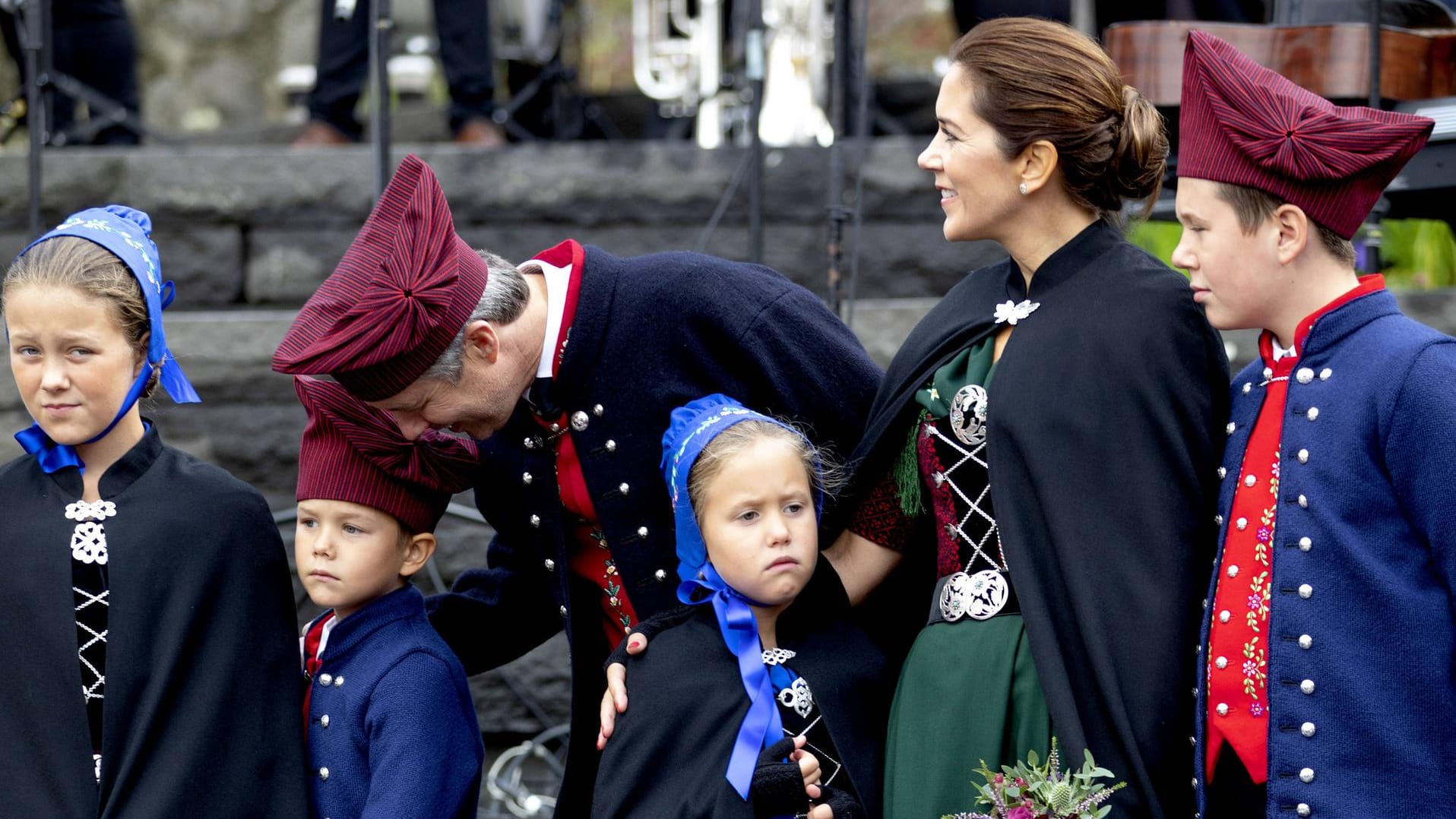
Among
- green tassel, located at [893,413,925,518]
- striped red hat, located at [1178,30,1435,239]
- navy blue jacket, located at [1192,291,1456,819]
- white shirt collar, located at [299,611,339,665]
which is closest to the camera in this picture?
navy blue jacket, located at [1192,291,1456,819]

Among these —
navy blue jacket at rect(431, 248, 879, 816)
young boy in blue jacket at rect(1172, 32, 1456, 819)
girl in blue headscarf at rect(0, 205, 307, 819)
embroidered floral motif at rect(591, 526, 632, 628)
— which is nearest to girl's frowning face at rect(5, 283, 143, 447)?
girl in blue headscarf at rect(0, 205, 307, 819)

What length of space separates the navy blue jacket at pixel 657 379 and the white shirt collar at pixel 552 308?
0.04 m

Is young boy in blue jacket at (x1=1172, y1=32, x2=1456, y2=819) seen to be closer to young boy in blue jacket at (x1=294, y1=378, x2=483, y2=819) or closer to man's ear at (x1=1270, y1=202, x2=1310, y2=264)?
man's ear at (x1=1270, y1=202, x2=1310, y2=264)

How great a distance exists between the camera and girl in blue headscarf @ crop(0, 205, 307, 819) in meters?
3.07

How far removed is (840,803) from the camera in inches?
117

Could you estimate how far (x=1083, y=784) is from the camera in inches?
101

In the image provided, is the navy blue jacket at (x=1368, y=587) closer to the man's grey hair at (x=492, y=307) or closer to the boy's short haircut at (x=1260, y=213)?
the boy's short haircut at (x=1260, y=213)

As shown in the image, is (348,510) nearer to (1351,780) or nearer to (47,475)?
(47,475)

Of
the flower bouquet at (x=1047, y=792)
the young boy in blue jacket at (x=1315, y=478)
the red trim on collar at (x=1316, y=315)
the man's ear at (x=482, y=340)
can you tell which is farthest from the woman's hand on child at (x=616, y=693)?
the red trim on collar at (x=1316, y=315)

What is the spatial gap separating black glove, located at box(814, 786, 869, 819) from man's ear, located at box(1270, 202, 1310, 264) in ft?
3.98

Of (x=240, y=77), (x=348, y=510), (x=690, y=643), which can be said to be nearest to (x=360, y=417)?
(x=348, y=510)

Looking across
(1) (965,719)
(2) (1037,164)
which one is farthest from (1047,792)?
(2) (1037,164)

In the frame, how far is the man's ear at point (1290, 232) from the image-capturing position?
2709mm

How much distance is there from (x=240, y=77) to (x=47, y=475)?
31.8 ft
